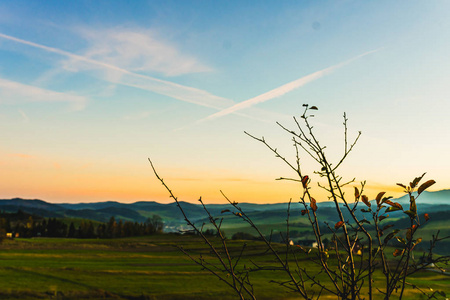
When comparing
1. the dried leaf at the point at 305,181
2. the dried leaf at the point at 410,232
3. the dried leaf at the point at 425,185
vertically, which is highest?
the dried leaf at the point at 305,181

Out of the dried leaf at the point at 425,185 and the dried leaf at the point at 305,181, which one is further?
the dried leaf at the point at 305,181

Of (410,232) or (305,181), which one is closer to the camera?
(410,232)

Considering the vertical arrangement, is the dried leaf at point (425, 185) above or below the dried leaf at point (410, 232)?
above

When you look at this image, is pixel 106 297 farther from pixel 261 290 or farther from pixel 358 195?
pixel 358 195

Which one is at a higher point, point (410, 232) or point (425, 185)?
point (425, 185)

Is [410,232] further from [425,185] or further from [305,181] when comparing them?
[305,181]

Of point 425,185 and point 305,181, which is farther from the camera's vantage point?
point 305,181

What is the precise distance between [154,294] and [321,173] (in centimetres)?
3012

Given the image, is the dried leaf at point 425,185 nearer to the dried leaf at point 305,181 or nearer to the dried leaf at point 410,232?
the dried leaf at point 410,232

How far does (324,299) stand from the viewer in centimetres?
2912

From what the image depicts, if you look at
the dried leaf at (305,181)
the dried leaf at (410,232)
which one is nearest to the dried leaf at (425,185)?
the dried leaf at (410,232)

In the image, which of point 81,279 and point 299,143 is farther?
point 81,279

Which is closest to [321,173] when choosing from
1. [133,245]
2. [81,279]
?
[81,279]

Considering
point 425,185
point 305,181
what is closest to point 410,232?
point 425,185
